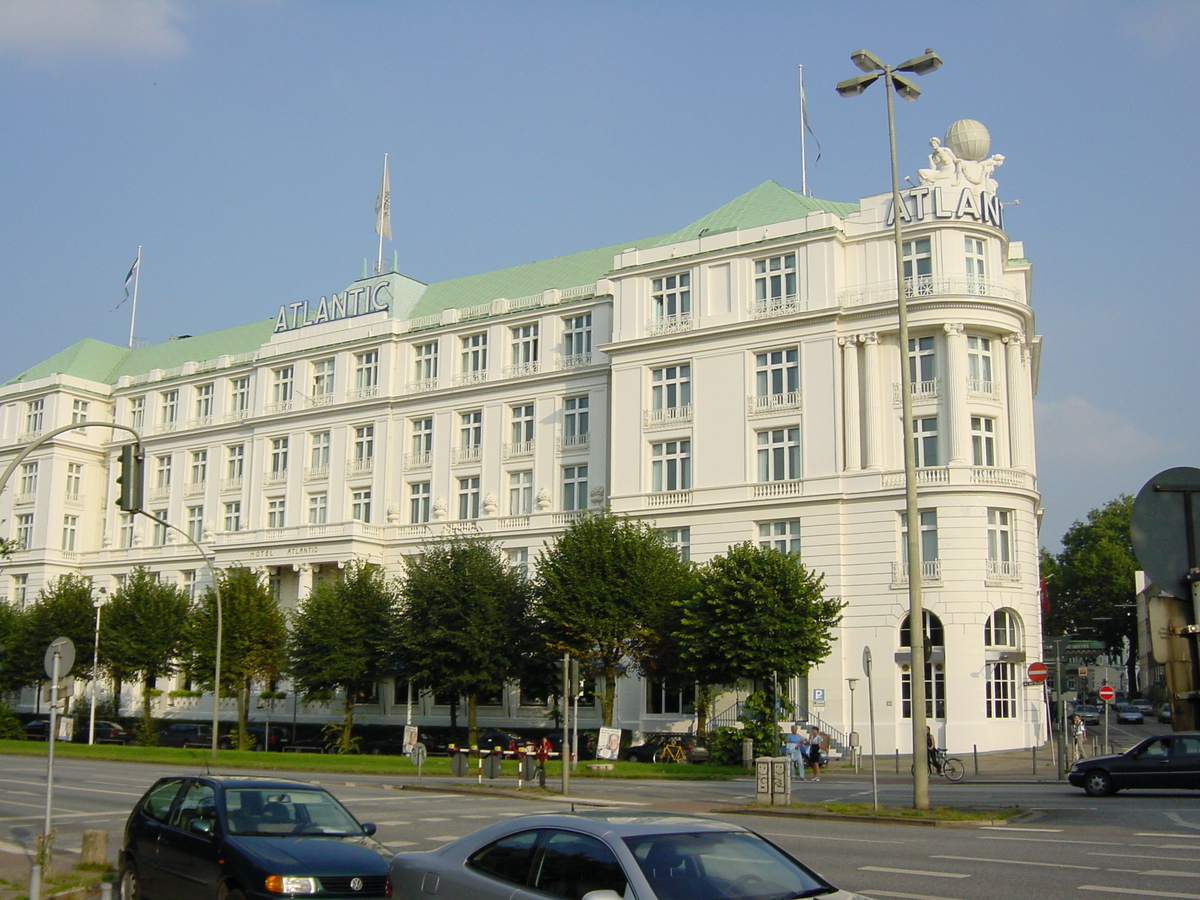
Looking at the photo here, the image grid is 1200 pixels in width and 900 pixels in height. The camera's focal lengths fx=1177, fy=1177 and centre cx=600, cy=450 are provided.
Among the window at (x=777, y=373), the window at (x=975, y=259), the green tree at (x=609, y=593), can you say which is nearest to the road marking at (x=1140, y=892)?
the green tree at (x=609, y=593)

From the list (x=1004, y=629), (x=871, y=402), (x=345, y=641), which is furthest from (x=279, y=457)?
(x=1004, y=629)

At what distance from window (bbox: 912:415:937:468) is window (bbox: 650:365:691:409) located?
1010cm

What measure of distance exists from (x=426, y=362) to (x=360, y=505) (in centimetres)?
858

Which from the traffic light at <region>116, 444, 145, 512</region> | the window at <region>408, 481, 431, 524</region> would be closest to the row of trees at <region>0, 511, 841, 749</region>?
the window at <region>408, 481, 431, 524</region>

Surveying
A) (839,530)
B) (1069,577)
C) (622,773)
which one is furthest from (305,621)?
(1069,577)

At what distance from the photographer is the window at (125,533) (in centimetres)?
7506

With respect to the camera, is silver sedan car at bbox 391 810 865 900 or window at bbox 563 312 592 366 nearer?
silver sedan car at bbox 391 810 865 900

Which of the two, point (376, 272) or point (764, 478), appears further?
point (376, 272)

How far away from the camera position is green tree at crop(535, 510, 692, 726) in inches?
1780

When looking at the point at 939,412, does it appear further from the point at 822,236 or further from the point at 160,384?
the point at 160,384

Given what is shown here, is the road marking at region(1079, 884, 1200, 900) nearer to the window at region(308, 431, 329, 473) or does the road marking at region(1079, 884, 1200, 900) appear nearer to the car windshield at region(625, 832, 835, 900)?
the car windshield at region(625, 832, 835, 900)

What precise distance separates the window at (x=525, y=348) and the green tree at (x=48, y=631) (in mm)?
27983

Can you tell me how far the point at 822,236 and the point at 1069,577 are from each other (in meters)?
63.6

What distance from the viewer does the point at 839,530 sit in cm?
4756
